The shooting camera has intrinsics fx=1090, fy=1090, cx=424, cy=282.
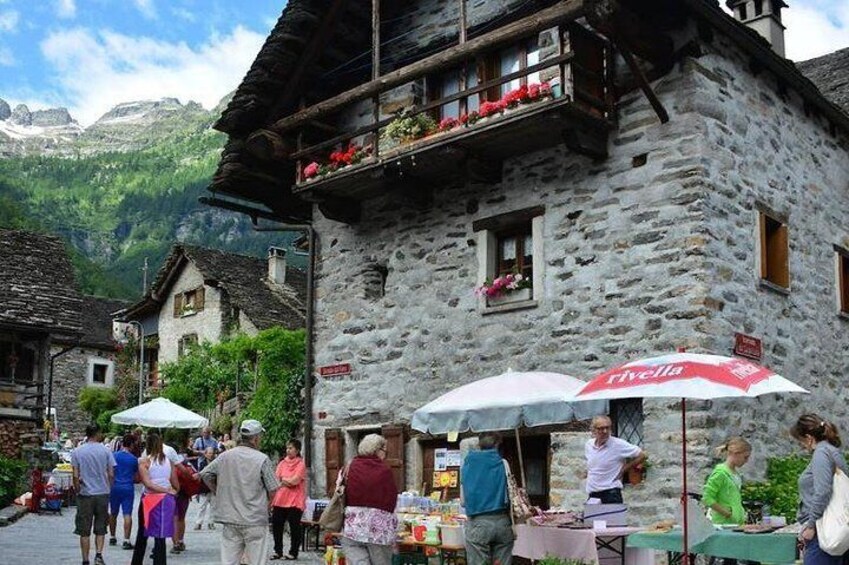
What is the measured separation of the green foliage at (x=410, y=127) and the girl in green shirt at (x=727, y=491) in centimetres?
622

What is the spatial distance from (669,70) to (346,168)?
4504 millimetres

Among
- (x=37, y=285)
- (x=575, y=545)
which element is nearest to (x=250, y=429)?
(x=575, y=545)

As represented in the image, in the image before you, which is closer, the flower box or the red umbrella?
the red umbrella

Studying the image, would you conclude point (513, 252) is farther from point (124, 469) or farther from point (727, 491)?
point (727, 491)

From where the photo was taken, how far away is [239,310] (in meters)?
37.5

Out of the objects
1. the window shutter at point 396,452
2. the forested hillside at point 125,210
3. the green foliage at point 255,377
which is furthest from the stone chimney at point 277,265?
the forested hillside at point 125,210

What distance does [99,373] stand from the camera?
50.0 metres

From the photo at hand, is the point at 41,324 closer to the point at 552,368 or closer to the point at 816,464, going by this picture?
the point at 552,368

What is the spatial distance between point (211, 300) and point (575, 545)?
30487mm

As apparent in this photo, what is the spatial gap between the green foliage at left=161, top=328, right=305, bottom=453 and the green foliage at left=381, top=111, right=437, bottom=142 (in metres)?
7.05

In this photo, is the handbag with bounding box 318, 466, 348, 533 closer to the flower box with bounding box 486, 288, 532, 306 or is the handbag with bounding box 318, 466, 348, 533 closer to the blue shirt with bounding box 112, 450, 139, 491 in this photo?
the blue shirt with bounding box 112, 450, 139, 491

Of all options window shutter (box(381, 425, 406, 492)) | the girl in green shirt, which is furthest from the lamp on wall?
the girl in green shirt

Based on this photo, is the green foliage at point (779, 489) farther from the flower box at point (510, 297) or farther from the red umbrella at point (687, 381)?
the red umbrella at point (687, 381)

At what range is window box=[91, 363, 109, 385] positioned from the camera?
162ft
